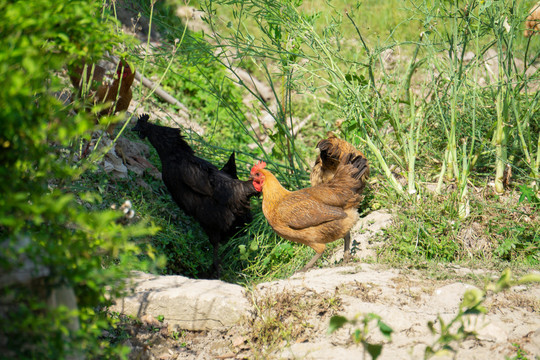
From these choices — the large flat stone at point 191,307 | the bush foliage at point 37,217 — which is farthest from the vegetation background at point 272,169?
the large flat stone at point 191,307

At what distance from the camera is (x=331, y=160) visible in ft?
16.1

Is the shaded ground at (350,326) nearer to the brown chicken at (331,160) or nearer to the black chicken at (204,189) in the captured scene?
the brown chicken at (331,160)

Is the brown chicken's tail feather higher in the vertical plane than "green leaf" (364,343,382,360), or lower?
higher

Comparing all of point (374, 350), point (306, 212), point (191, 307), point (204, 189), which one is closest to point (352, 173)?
point (306, 212)

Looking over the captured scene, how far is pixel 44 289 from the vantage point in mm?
1989

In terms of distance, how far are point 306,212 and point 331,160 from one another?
792 mm

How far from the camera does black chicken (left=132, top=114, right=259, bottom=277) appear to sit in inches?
203

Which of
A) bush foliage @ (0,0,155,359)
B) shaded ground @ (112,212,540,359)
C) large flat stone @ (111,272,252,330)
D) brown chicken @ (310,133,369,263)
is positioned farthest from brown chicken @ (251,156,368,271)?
bush foliage @ (0,0,155,359)

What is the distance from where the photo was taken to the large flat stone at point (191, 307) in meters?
3.59

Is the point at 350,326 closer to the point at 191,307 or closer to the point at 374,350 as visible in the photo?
the point at 374,350

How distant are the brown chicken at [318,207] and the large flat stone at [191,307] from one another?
0.96m

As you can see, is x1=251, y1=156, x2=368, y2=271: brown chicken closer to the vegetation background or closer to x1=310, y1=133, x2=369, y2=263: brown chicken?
x1=310, y1=133, x2=369, y2=263: brown chicken

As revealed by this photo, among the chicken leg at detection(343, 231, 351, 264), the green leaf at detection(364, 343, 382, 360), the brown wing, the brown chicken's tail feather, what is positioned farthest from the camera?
the chicken leg at detection(343, 231, 351, 264)

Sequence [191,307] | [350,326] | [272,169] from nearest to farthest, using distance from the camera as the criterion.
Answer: [350,326] → [191,307] → [272,169]
